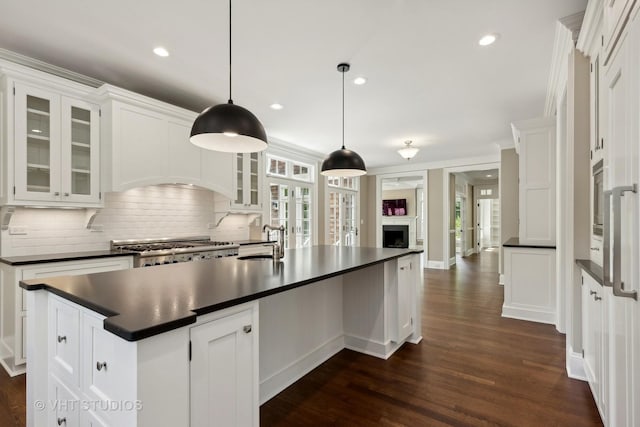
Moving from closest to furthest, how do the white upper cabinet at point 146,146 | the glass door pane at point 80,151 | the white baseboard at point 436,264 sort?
the glass door pane at point 80,151, the white upper cabinet at point 146,146, the white baseboard at point 436,264

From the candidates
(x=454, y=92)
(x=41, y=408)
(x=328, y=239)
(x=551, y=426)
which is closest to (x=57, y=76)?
(x=41, y=408)

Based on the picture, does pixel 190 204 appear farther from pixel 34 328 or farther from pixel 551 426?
pixel 551 426

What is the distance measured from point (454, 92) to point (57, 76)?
4.11 meters

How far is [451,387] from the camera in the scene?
224 cm

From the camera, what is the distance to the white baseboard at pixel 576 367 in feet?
7.84

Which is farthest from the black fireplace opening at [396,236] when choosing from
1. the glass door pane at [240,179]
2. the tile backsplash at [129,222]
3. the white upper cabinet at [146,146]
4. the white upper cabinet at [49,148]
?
the white upper cabinet at [49,148]

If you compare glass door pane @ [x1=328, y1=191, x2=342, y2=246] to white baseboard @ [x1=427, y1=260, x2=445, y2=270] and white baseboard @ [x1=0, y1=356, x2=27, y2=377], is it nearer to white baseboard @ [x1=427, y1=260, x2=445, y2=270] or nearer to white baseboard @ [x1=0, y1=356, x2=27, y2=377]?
white baseboard @ [x1=427, y1=260, x2=445, y2=270]

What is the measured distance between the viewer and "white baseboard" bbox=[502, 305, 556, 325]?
12.1 ft

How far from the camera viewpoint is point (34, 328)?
150 cm

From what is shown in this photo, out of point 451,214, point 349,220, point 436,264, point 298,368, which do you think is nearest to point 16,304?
point 298,368

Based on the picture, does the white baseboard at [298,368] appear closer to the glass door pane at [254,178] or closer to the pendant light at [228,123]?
the pendant light at [228,123]

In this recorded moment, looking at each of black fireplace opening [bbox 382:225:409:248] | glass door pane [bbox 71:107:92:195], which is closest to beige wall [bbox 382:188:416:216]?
black fireplace opening [bbox 382:225:409:248]

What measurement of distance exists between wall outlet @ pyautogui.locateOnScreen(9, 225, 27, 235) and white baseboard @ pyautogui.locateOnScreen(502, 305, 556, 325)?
5339 millimetres

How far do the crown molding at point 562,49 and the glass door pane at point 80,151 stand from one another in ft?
14.0
